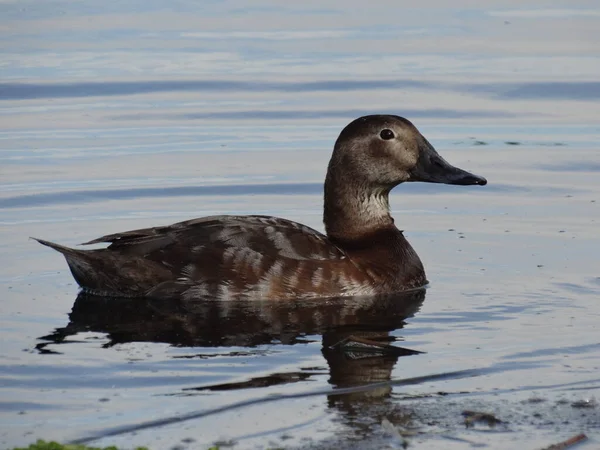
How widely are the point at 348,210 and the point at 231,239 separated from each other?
111 cm

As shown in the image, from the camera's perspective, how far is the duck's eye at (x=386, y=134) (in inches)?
397

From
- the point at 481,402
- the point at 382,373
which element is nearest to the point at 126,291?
the point at 382,373

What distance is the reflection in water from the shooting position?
741 cm

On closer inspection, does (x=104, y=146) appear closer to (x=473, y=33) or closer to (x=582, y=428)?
(x=473, y=33)

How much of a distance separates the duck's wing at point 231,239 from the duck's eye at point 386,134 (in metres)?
1.01

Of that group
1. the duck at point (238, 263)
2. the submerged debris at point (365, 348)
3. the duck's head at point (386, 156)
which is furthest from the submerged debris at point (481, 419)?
the duck's head at point (386, 156)

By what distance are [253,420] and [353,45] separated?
11797 millimetres

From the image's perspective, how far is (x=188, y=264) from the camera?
9297 millimetres

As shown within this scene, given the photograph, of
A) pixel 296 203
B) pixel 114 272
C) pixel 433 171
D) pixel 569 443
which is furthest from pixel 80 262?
pixel 569 443

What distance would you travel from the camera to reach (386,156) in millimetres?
10070

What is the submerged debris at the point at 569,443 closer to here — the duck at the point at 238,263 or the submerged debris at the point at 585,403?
the submerged debris at the point at 585,403

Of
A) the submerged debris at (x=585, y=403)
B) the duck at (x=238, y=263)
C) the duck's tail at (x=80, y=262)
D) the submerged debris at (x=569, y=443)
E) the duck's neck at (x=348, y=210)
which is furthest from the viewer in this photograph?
the duck's neck at (x=348, y=210)

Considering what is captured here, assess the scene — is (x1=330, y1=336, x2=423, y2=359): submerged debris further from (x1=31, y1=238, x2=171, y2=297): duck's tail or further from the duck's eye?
the duck's eye

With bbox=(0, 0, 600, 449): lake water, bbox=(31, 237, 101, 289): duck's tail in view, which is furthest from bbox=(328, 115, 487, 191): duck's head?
bbox=(31, 237, 101, 289): duck's tail
